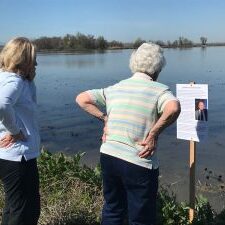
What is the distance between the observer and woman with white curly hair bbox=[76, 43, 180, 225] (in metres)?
4.40

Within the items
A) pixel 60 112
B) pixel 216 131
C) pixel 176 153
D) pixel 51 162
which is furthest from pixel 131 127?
pixel 60 112

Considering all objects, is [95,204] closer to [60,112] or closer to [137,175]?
[137,175]

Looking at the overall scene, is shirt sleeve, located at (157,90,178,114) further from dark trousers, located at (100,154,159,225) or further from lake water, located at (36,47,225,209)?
lake water, located at (36,47,225,209)

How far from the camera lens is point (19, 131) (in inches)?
179

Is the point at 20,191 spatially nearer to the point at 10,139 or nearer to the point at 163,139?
the point at 10,139

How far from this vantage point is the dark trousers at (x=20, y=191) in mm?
4609

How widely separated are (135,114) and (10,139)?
111cm

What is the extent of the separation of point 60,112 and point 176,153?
586cm

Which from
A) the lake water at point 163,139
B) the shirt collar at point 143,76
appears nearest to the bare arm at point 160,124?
the shirt collar at point 143,76

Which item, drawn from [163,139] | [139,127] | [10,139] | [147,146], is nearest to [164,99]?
[139,127]

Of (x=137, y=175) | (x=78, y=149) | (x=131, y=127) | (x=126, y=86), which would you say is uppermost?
(x=126, y=86)

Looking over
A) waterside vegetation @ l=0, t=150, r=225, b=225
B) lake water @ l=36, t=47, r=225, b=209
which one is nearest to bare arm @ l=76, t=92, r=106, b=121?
waterside vegetation @ l=0, t=150, r=225, b=225

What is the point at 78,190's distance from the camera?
21.0ft

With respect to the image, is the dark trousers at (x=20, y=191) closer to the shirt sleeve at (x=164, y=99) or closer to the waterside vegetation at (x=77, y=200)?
the waterside vegetation at (x=77, y=200)
